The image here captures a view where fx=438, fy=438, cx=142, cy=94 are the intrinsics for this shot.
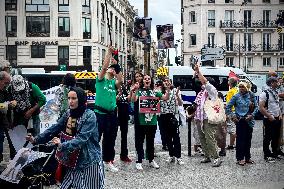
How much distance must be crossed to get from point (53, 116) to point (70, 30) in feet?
131

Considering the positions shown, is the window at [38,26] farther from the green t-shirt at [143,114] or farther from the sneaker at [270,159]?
the sneaker at [270,159]

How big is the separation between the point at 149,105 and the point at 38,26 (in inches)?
1623

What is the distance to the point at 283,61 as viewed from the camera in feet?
206

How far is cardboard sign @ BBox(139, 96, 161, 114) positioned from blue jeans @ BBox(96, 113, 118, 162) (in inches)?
22.4

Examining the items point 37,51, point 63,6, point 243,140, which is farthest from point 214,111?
point 63,6

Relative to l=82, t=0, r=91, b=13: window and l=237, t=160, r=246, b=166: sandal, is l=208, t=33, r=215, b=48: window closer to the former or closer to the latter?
l=82, t=0, r=91, b=13: window

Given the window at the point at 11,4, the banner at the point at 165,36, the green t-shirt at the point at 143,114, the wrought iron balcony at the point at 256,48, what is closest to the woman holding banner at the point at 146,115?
the green t-shirt at the point at 143,114

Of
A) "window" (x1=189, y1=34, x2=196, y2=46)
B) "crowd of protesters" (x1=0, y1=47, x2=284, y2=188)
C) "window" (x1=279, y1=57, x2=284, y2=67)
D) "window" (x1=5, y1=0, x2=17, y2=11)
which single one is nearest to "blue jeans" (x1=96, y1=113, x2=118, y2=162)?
"crowd of protesters" (x1=0, y1=47, x2=284, y2=188)

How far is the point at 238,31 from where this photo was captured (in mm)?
62062

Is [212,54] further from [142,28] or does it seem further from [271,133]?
[271,133]

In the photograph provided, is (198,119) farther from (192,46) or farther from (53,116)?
(192,46)

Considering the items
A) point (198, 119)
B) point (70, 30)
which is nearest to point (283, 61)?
point (70, 30)

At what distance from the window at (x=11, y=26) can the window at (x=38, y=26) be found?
4.57 feet

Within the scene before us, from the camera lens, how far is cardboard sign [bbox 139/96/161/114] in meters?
8.60
